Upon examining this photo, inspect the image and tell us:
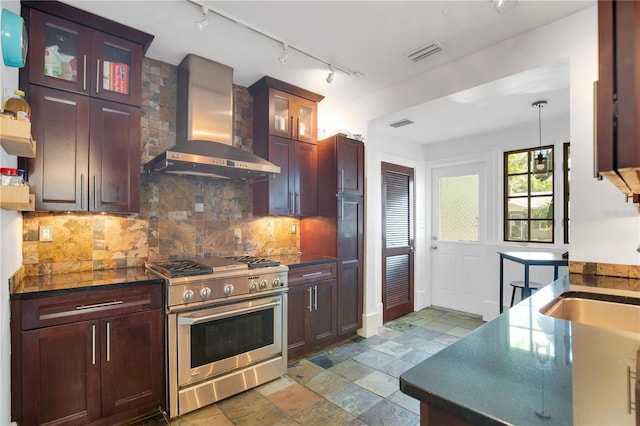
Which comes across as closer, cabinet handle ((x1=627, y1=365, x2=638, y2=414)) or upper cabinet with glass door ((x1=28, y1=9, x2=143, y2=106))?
cabinet handle ((x1=627, y1=365, x2=638, y2=414))

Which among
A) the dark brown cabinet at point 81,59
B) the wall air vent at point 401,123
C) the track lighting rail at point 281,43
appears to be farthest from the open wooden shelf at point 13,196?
the wall air vent at point 401,123

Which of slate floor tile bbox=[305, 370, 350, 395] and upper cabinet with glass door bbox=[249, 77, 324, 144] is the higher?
upper cabinet with glass door bbox=[249, 77, 324, 144]

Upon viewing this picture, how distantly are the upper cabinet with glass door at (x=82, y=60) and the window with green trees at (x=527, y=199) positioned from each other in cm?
422

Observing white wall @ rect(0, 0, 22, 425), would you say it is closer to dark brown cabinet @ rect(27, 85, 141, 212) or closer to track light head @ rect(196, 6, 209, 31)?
dark brown cabinet @ rect(27, 85, 141, 212)

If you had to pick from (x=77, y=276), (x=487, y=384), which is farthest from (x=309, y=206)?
(x=487, y=384)

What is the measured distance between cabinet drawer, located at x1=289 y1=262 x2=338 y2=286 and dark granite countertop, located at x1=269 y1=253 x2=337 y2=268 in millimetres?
40

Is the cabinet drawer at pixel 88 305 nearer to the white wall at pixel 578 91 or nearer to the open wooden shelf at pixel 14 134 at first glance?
the open wooden shelf at pixel 14 134

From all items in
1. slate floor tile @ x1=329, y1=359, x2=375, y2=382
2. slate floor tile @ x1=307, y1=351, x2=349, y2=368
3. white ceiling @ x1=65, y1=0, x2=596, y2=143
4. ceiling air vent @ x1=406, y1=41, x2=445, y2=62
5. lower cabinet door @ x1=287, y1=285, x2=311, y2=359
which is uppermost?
white ceiling @ x1=65, y1=0, x2=596, y2=143

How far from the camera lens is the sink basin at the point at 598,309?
1419 millimetres

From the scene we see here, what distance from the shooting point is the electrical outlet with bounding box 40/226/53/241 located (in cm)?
224

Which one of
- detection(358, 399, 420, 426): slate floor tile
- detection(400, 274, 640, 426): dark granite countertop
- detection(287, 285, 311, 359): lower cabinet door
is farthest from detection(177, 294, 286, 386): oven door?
detection(400, 274, 640, 426): dark granite countertop

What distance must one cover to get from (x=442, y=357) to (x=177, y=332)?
1928mm

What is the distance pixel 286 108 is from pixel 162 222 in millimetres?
1728

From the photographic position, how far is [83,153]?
2203 mm
